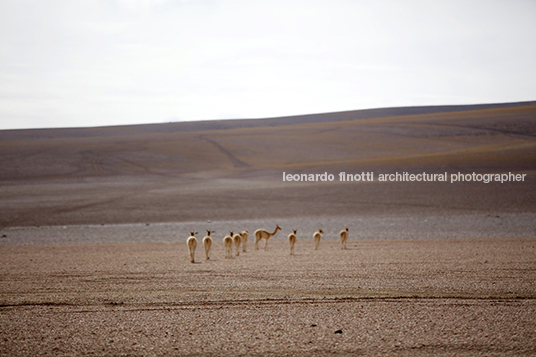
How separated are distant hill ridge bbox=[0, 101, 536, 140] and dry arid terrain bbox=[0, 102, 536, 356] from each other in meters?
50.7

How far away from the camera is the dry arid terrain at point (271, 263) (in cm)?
709

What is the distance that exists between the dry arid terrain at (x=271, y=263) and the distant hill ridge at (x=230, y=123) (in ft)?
166

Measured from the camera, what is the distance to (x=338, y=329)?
7.36m

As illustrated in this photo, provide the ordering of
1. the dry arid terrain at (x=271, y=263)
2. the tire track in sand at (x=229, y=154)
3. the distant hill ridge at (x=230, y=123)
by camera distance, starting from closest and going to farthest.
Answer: the dry arid terrain at (x=271, y=263)
the tire track in sand at (x=229, y=154)
the distant hill ridge at (x=230, y=123)

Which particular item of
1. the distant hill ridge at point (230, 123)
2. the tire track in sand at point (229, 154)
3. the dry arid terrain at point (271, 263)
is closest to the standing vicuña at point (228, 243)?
the dry arid terrain at point (271, 263)

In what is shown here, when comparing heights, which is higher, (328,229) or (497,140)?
(497,140)

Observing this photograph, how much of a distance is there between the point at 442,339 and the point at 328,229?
680 inches

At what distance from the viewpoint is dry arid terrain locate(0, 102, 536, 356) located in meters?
7.09

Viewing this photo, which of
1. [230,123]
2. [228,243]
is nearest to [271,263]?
[228,243]

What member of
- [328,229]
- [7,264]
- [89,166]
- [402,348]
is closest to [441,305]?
[402,348]

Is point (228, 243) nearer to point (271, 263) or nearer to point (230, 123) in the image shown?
point (271, 263)

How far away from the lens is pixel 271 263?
13.8 metres

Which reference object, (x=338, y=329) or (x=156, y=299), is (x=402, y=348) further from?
(x=156, y=299)

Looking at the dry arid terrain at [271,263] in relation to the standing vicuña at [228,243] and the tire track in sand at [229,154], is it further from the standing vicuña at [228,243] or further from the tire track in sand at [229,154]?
the tire track in sand at [229,154]
